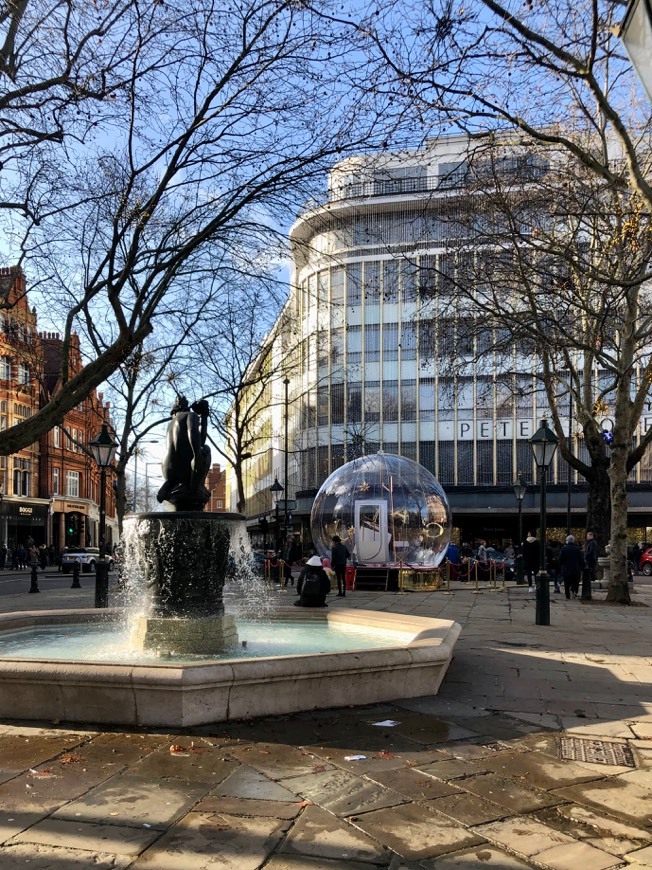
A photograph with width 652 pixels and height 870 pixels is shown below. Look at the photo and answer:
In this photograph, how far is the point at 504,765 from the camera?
18.4 feet

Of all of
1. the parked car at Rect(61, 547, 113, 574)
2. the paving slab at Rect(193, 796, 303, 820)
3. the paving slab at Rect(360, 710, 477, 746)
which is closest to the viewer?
the paving slab at Rect(193, 796, 303, 820)

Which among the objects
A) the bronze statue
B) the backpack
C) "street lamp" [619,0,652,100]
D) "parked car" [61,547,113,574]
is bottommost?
"parked car" [61,547,113,574]

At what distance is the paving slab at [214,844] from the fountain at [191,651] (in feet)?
6.55

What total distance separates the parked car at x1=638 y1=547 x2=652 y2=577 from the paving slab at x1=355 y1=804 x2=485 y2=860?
38.3m

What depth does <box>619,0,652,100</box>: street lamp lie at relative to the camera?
117 inches

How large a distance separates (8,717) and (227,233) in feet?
29.4

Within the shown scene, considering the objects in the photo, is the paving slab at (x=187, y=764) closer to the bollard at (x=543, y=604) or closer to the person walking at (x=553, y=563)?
the bollard at (x=543, y=604)

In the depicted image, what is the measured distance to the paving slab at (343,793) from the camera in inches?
185

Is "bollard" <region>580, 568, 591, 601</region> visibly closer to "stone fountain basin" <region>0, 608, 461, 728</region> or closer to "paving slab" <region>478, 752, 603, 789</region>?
"stone fountain basin" <region>0, 608, 461, 728</region>

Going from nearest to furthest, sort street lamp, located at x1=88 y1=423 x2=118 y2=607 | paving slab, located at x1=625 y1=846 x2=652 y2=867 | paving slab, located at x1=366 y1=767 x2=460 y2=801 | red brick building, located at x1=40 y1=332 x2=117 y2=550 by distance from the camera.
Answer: paving slab, located at x1=625 y1=846 x2=652 y2=867 < paving slab, located at x1=366 y1=767 x2=460 y2=801 < street lamp, located at x1=88 y1=423 x2=118 y2=607 < red brick building, located at x1=40 y1=332 x2=117 y2=550

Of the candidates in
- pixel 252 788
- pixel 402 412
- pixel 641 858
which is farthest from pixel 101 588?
pixel 402 412

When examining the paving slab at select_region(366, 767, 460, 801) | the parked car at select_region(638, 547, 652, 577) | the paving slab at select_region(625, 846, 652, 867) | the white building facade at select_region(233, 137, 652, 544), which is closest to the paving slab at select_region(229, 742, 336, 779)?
the paving slab at select_region(366, 767, 460, 801)

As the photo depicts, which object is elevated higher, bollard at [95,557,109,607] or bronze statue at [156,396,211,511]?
bronze statue at [156,396,211,511]

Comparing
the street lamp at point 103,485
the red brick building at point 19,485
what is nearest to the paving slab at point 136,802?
the street lamp at point 103,485
